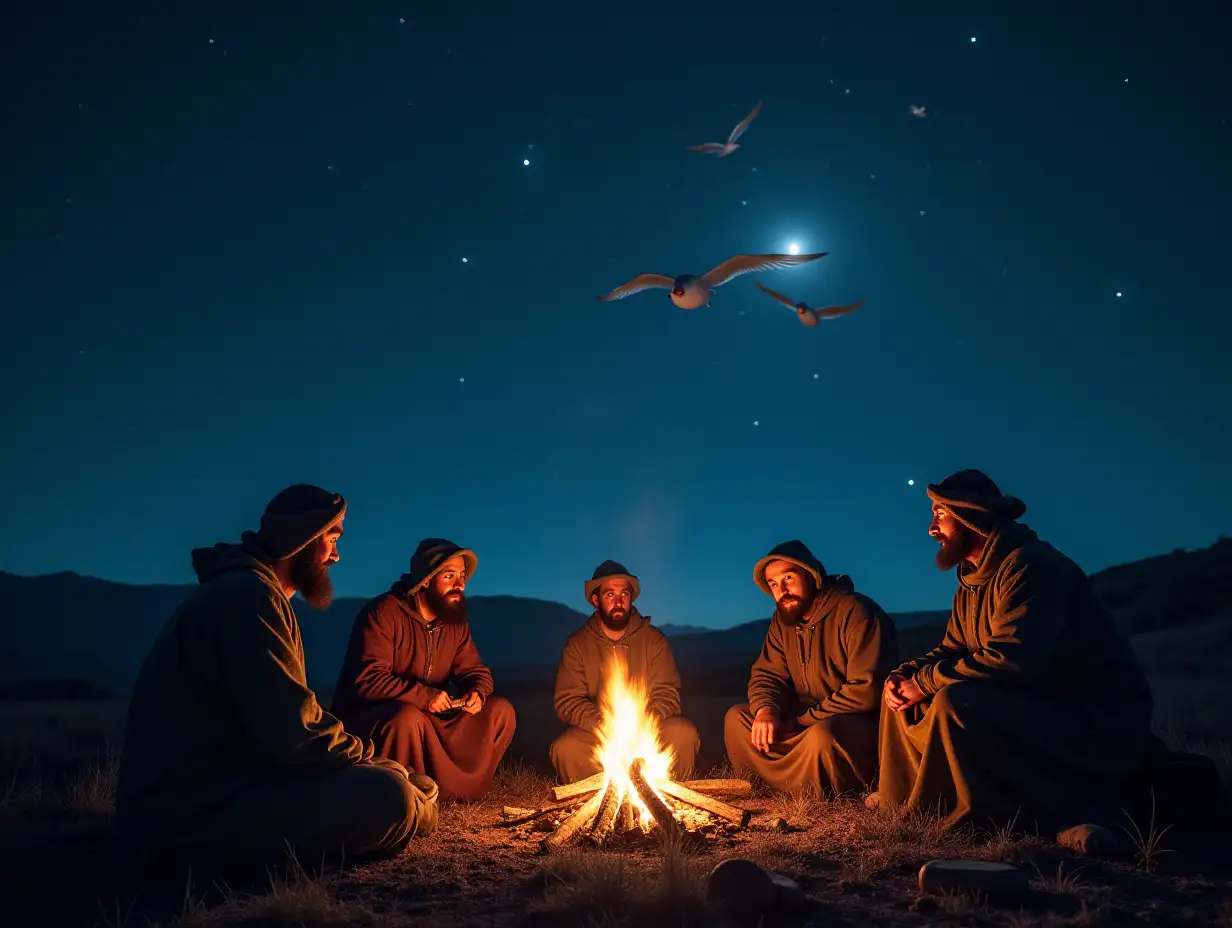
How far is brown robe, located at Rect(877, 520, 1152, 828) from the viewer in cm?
486

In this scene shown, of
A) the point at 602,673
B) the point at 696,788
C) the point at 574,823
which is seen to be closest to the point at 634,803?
the point at 574,823

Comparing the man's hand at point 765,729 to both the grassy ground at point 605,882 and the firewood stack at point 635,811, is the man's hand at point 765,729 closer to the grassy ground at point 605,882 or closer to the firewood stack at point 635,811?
the firewood stack at point 635,811

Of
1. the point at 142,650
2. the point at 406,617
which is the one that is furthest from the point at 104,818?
the point at 142,650

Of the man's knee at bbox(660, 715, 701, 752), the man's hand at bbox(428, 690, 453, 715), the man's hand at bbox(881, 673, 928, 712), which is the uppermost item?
the man's hand at bbox(881, 673, 928, 712)

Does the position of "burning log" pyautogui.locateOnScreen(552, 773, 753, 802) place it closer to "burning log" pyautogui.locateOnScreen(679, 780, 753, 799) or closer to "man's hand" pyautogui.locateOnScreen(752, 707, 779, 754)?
"burning log" pyautogui.locateOnScreen(679, 780, 753, 799)

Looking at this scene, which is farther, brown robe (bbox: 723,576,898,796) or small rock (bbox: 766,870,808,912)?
brown robe (bbox: 723,576,898,796)

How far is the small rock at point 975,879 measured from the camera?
12.1 feet

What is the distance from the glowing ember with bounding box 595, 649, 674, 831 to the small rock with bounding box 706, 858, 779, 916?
6.72ft

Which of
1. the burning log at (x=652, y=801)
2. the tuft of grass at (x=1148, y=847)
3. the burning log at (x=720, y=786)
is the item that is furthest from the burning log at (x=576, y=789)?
the tuft of grass at (x=1148, y=847)

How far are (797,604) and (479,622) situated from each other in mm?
101685

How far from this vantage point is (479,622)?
346 feet

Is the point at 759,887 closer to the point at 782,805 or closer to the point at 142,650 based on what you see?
the point at 782,805

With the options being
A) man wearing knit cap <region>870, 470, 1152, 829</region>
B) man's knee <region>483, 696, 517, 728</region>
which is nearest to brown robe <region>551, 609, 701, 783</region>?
man's knee <region>483, 696, 517, 728</region>

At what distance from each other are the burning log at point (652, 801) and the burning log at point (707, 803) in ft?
0.66
